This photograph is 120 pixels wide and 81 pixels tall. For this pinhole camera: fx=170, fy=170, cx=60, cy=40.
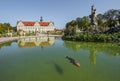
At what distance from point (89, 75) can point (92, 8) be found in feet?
117

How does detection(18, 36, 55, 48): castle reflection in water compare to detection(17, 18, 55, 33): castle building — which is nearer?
detection(18, 36, 55, 48): castle reflection in water

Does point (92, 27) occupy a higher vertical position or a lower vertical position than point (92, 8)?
lower

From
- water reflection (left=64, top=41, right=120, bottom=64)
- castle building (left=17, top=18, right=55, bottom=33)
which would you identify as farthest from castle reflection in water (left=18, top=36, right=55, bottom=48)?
castle building (left=17, top=18, right=55, bottom=33)

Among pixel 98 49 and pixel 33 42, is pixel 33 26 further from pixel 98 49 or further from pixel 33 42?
pixel 98 49

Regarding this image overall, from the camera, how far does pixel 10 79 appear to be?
294 inches

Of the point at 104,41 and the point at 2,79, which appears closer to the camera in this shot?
the point at 2,79

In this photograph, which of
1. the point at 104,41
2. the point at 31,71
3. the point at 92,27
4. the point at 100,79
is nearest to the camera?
the point at 100,79

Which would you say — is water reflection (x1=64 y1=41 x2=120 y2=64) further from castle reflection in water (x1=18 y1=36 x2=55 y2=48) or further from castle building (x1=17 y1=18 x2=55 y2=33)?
castle building (x1=17 y1=18 x2=55 y2=33)

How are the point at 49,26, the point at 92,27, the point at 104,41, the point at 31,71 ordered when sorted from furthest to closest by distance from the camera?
1. the point at 49,26
2. the point at 92,27
3. the point at 104,41
4. the point at 31,71

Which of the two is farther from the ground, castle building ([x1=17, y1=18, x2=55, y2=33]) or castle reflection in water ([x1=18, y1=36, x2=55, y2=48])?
castle building ([x1=17, y1=18, x2=55, y2=33])

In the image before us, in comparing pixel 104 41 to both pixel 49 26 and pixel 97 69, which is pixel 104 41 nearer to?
pixel 97 69

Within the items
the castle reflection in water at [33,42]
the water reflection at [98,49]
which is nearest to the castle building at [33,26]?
the castle reflection in water at [33,42]

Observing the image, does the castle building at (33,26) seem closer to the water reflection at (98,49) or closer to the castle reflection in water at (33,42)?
the castle reflection in water at (33,42)

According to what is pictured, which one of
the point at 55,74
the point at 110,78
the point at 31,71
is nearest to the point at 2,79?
the point at 31,71
